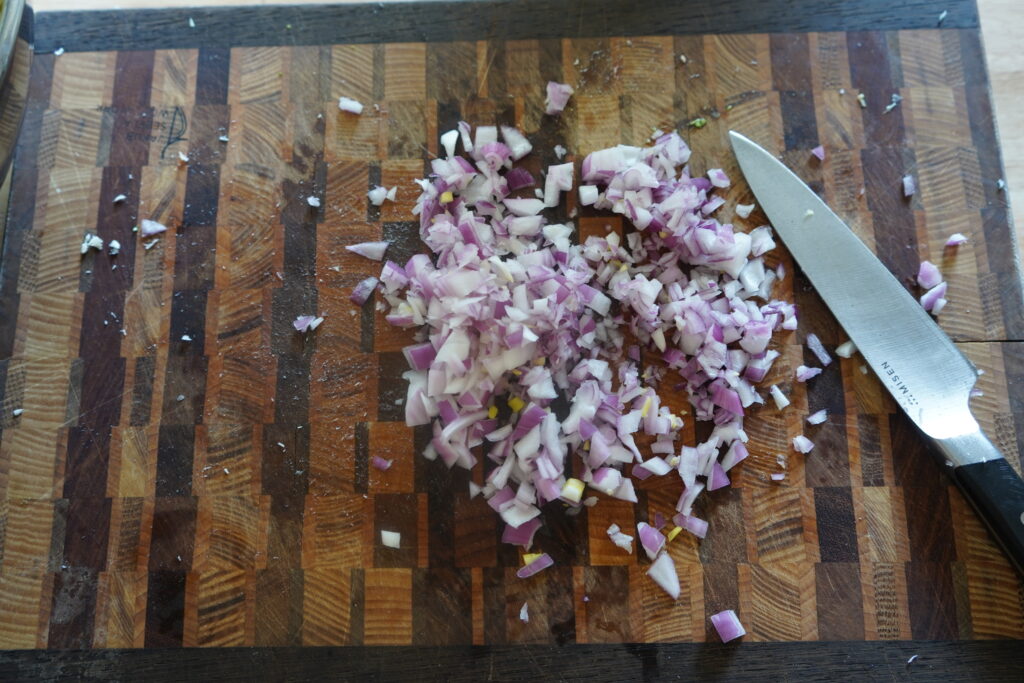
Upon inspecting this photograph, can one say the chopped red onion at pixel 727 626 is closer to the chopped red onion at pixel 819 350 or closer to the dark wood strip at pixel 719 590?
the dark wood strip at pixel 719 590

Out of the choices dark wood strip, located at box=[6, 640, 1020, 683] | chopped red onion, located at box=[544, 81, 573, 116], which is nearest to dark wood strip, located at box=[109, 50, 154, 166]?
chopped red onion, located at box=[544, 81, 573, 116]

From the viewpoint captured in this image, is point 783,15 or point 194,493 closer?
point 194,493

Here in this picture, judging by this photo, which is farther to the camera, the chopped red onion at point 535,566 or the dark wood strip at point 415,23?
the dark wood strip at point 415,23

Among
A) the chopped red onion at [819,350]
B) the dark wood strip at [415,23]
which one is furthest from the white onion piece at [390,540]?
the dark wood strip at [415,23]

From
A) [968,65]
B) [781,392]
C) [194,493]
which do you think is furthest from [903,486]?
[194,493]

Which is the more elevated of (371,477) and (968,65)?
(968,65)

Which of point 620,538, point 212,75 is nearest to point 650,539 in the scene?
point 620,538

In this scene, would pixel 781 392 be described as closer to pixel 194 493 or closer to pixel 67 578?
pixel 194 493
